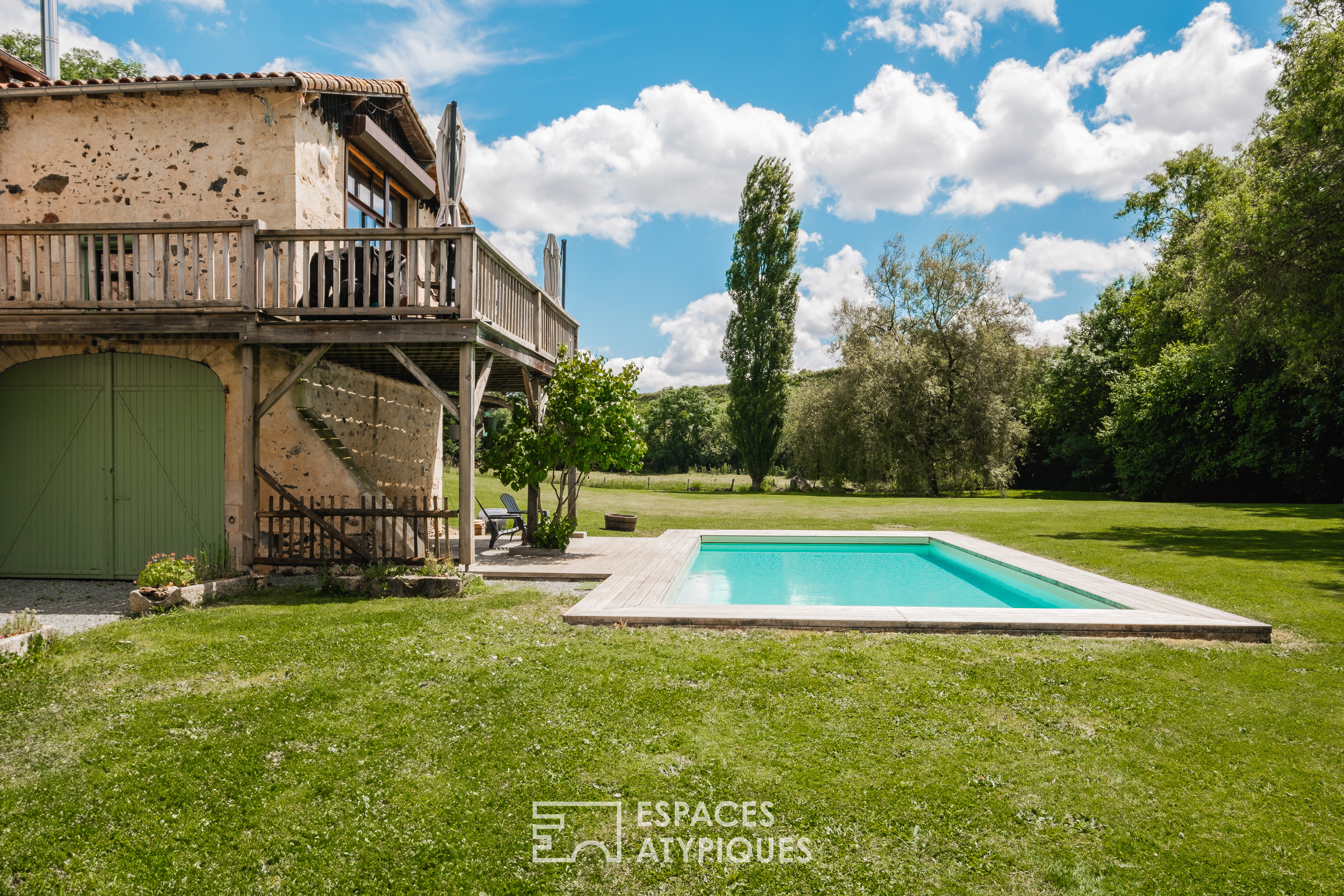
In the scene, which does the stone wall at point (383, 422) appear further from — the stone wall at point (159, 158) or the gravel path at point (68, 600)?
the gravel path at point (68, 600)

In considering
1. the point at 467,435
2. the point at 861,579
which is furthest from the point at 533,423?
the point at 861,579

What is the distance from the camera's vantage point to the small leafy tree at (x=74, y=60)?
21.5 meters

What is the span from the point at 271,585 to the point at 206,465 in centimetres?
195

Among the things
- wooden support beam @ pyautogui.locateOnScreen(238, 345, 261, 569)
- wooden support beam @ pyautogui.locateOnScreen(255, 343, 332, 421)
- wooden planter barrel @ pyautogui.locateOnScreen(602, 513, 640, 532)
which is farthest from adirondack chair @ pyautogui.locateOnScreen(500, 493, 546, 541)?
wooden support beam @ pyautogui.locateOnScreen(255, 343, 332, 421)

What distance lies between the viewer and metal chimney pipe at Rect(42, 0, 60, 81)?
1110 centimetres

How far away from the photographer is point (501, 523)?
1305cm

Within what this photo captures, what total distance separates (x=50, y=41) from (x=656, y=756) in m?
15.1

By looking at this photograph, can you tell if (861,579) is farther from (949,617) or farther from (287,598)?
(287,598)

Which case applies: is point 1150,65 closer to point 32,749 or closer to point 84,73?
point 32,749

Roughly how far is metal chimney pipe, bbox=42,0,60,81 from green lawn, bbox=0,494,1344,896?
34.2 feet

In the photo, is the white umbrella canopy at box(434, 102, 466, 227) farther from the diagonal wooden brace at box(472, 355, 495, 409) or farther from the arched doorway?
the arched doorway

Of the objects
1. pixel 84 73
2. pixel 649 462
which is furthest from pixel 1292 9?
pixel 649 462

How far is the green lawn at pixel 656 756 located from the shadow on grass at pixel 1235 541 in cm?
599

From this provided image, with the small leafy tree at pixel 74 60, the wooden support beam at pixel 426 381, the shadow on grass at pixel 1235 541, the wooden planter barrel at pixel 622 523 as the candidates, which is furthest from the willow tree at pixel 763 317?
the wooden support beam at pixel 426 381
